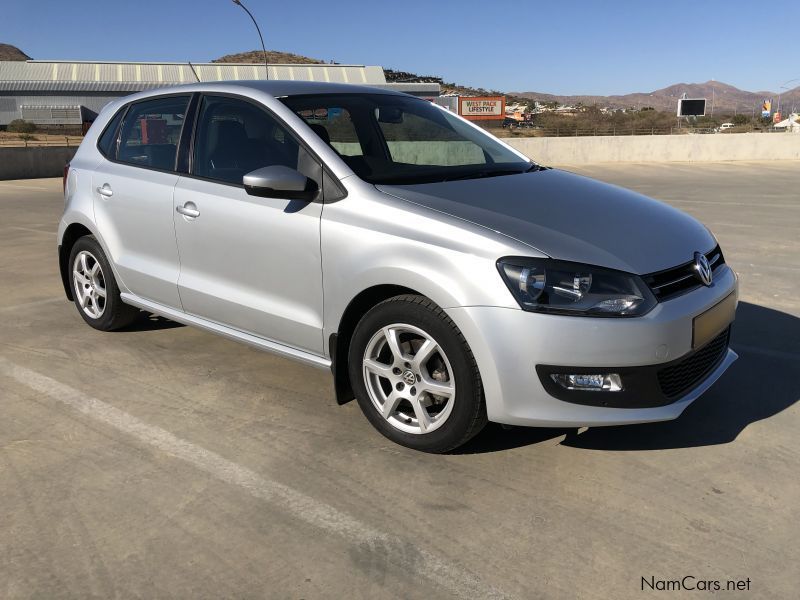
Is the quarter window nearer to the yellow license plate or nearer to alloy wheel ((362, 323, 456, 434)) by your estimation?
alloy wheel ((362, 323, 456, 434))

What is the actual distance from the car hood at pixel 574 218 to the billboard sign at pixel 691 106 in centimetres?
4796

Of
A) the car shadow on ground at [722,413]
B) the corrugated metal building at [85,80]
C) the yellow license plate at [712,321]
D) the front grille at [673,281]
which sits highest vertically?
the corrugated metal building at [85,80]

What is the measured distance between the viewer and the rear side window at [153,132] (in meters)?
4.27

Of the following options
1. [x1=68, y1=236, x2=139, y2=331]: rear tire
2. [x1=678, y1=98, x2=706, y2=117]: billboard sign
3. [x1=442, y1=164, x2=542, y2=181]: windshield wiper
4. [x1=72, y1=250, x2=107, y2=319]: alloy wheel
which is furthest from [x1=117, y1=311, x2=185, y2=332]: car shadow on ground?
[x1=678, y1=98, x2=706, y2=117]: billboard sign

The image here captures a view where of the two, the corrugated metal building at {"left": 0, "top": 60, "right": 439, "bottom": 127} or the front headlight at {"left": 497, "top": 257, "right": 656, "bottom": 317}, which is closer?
the front headlight at {"left": 497, "top": 257, "right": 656, "bottom": 317}

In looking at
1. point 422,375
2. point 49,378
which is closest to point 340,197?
point 422,375

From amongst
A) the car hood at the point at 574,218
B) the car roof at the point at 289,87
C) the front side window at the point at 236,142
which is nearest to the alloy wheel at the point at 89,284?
the front side window at the point at 236,142

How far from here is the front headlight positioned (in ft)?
9.21

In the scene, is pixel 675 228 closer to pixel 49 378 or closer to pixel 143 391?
pixel 143 391

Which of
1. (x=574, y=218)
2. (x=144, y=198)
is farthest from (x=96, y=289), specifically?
(x=574, y=218)

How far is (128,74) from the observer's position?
71.3m

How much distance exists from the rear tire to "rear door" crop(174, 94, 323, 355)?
92 centimetres

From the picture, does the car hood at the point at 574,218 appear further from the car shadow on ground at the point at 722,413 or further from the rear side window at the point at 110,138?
the rear side window at the point at 110,138

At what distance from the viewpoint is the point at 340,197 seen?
10.9 ft
